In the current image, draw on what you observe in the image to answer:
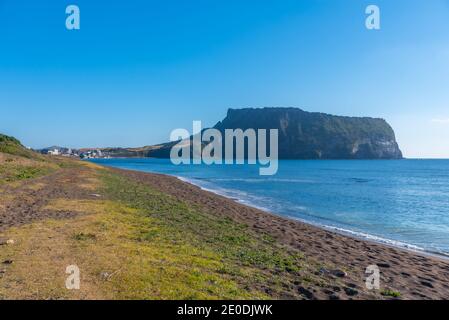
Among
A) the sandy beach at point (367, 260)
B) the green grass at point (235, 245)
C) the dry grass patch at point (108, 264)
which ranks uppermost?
the dry grass patch at point (108, 264)

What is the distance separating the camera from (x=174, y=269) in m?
11.8

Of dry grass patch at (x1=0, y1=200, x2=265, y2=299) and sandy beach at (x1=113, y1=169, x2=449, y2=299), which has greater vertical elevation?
dry grass patch at (x1=0, y1=200, x2=265, y2=299)

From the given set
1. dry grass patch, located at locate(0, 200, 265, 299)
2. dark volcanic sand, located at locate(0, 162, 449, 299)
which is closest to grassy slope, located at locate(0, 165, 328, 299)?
dry grass patch, located at locate(0, 200, 265, 299)

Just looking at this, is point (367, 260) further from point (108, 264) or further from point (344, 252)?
point (108, 264)

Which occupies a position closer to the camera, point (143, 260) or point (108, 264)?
point (108, 264)

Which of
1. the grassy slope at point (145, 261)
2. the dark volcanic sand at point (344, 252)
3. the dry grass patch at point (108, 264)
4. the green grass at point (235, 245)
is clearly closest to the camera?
the dry grass patch at point (108, 264)

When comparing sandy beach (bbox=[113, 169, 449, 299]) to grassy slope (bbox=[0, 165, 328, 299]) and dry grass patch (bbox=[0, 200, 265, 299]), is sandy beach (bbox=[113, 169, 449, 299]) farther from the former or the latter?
dry grass patch (bbox=[0, 200, 265, 299])

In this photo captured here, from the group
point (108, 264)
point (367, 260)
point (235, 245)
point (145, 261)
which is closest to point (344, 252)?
point (367, 260)

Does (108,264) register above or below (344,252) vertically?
above

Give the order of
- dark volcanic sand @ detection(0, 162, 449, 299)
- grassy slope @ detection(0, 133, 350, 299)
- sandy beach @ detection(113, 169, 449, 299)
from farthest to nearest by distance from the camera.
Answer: dark volcanic sand @ detection(0, 162, 449, 299) < sandy beach @ detection(113, 169, 449, 299) < grassy slope @ detection(0, 133, 350, 299)

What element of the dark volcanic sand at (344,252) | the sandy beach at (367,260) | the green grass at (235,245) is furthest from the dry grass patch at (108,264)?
the sandy beach at (367,260)

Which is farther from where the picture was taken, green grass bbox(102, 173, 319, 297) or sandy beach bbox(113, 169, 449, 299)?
sandy beach bbox(113, 169, 449, 299)

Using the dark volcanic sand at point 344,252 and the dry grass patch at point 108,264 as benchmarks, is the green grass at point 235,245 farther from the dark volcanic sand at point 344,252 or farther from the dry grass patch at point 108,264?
the dark volcanic sand at point 344,252

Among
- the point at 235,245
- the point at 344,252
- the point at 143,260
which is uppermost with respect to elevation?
the point at 143,260
